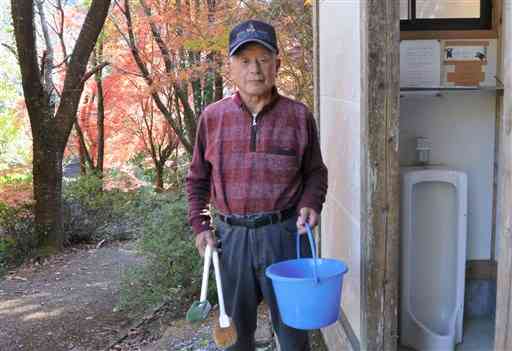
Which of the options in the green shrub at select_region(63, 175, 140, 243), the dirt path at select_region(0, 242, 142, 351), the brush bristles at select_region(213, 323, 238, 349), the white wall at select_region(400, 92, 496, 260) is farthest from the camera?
the green shrub at select_region(63, 175, 140, 243)

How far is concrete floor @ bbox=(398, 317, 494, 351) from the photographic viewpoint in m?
3.13

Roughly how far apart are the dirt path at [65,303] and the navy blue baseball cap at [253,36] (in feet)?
10.9

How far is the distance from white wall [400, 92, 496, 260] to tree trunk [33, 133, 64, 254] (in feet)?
20.8

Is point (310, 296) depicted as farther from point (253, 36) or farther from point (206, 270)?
point (253, 36)

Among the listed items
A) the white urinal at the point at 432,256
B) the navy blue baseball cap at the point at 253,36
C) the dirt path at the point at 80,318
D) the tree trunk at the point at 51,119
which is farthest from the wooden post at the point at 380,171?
the tree trunk at the point at 51,119

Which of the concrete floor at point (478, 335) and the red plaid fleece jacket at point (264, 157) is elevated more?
the red plaid fleece jacket at point (264, 157)

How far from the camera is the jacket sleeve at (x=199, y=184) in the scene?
2543 millimetres

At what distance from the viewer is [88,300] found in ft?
20.4

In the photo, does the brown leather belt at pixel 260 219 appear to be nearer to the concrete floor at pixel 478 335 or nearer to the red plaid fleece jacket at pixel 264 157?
the red plaid fleece jacket at pixel 264 157

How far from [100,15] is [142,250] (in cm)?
423

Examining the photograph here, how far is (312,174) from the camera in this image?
249 cm

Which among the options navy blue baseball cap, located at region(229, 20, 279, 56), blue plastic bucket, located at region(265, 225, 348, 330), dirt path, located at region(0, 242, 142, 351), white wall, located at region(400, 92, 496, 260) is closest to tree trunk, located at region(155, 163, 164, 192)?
dirt path, located at region(0, 242, 142, 351)

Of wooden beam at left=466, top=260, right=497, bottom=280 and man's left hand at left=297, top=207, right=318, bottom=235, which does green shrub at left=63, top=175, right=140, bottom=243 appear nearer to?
wooden beam at left=466, top=260, right=497, bottom=280

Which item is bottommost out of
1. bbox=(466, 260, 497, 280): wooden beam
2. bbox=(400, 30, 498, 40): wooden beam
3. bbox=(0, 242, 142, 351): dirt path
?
bbox=(0, 242, 142, 351): dirt path
